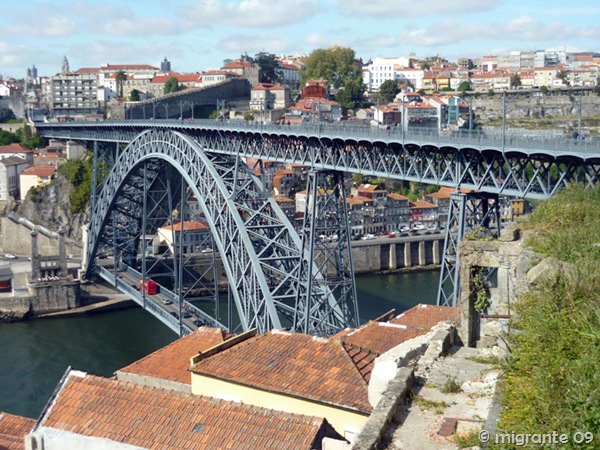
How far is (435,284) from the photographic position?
40281 millimetres

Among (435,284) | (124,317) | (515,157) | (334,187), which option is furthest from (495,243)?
(435,284)

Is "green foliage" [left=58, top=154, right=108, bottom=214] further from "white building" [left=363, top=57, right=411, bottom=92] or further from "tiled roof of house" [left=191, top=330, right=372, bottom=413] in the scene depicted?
"white building" [left=363, top=57, right=411, bottom=92]

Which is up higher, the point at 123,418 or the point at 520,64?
the point at 520,64

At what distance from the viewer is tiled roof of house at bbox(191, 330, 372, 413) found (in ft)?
29.7

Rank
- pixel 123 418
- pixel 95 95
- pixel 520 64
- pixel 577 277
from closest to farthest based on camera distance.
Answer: pixel 577 277 → pixel 123 418 → pixel 95 95 → pixel 520 64

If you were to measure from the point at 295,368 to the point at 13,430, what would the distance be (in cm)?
391

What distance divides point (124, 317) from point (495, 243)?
27.7 meters

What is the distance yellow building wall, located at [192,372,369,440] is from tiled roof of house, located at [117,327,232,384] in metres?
1.50

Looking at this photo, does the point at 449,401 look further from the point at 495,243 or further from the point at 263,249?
the point at 263,249

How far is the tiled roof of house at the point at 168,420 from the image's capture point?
7926 mm

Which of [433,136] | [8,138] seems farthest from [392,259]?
[8,138]

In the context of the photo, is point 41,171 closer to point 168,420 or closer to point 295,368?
point 295,368

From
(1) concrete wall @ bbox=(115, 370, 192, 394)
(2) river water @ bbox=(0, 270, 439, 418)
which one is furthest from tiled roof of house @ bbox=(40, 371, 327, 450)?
(2) river water @ bbox=(0, 270, 439, 418)

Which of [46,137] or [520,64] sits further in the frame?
[520,64]
